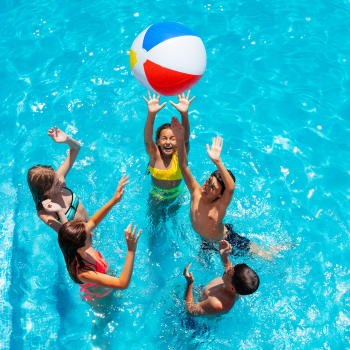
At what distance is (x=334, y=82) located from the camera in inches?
301

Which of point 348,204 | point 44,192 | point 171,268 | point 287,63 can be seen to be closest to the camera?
point 44,192

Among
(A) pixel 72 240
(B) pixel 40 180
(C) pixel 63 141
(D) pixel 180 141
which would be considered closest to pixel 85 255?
(A) pixel 72 240

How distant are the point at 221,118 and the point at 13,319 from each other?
5564mm

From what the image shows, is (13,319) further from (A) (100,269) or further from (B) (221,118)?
(B) (221,118)

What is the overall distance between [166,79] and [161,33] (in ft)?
2.15

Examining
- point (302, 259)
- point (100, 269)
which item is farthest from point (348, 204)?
point (100, 269)

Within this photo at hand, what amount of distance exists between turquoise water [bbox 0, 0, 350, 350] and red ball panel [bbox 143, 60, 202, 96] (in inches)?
98.2

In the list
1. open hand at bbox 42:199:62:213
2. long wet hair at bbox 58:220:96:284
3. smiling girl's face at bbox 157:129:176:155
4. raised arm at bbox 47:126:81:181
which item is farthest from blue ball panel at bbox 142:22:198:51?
long wet hair at bbox 58:220:96:284

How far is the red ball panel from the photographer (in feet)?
14.3

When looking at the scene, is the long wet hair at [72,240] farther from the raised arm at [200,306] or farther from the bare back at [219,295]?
the bare back at [219,295]

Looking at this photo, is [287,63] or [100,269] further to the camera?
[287,63]

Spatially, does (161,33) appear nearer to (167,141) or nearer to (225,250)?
(167,141)

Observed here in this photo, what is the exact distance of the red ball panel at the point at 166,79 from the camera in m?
4.36

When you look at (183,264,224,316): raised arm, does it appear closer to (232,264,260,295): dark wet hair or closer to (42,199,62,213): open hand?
(232,264,260,295): dark wet hair
